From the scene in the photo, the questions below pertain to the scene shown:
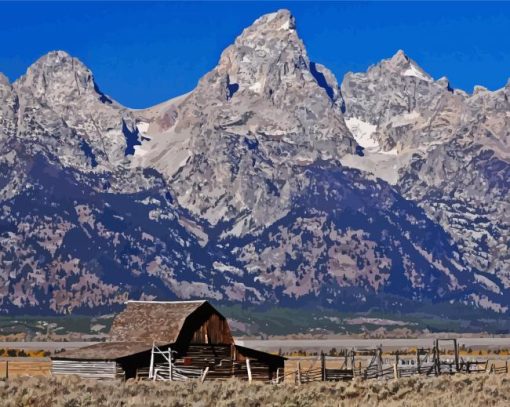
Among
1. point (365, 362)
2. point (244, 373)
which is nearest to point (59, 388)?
point (244, 373)

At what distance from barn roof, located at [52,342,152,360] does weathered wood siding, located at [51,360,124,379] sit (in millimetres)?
531

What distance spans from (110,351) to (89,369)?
186 cm

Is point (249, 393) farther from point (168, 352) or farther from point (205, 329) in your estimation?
point (205, 329)

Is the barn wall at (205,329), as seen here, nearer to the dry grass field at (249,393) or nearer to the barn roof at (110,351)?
the barn roof at (110,351)

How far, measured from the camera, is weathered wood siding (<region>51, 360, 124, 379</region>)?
75250 mm

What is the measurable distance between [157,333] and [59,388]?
20.3 metres

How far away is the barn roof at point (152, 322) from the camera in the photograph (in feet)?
258

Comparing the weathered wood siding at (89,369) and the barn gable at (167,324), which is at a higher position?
the barn gable at (167,324)

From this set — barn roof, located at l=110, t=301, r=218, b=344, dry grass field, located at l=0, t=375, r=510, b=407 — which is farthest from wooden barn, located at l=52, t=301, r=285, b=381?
dry grass field, located at l=0, t=375, r=510, b=407

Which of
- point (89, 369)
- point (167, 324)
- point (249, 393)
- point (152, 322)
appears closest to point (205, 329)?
point (167, 324)

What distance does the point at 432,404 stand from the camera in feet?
166

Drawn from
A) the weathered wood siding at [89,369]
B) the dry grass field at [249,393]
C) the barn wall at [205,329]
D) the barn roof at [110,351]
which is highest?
the barn wall at [205,329]

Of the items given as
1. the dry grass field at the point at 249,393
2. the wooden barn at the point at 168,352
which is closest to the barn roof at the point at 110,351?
the wooden barn at the point at 168,352

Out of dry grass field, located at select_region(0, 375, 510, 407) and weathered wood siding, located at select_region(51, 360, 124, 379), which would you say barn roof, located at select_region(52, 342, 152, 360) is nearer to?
weathered wood siding, located at select_region(51, 360, 124, 379)
